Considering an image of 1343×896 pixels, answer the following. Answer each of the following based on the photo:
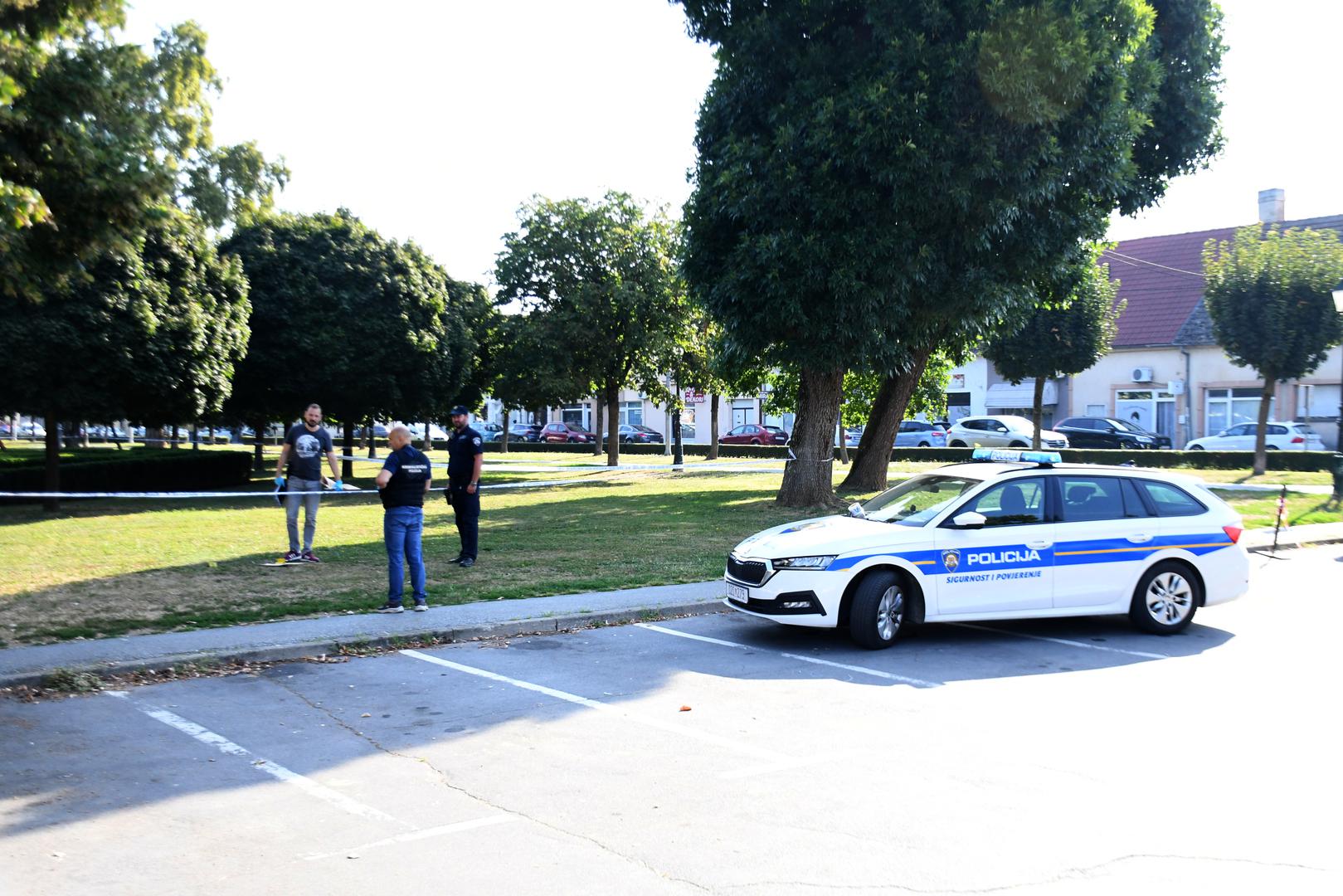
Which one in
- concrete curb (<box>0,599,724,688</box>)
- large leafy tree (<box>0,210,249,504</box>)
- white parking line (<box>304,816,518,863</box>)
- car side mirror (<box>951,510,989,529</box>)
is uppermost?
large leafy tree (<box>0,210,249,504</box>)

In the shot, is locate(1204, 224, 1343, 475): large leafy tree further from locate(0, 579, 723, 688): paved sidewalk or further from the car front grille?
the car front grille

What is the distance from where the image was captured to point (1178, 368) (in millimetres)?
46469

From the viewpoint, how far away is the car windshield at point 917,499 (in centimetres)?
972

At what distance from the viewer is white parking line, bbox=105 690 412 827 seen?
5.36m

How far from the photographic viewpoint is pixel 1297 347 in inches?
1131

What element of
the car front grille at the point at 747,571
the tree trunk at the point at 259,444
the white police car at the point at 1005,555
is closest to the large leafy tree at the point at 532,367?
the tree trunk at the point at 259,444

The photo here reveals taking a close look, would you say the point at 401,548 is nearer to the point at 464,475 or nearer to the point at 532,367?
the point at 464,475

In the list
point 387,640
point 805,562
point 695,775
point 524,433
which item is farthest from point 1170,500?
point 524,433

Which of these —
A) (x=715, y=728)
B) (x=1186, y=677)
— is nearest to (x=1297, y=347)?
(x=1186, y=677)

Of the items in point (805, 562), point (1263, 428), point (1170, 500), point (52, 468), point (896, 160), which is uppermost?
point (896, 160)

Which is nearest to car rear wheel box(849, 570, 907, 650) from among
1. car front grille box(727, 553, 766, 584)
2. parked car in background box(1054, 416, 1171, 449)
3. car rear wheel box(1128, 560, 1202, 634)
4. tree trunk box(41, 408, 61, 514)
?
car front grille box(727, 553, 766, 584)

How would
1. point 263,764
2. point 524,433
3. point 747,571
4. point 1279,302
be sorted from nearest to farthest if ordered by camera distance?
1. point 263,764
2. point 747,571
3. point 1279,302
4. point 524,433

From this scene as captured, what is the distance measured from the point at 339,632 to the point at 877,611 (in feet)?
14.6

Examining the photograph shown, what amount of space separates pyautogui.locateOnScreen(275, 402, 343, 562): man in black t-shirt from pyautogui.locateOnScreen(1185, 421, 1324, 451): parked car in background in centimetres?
3342
